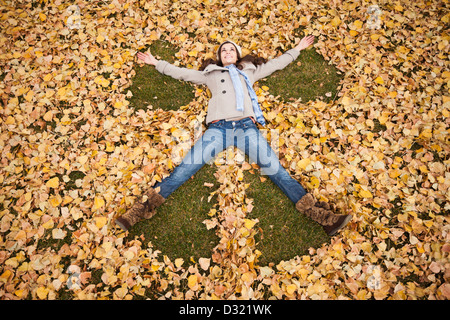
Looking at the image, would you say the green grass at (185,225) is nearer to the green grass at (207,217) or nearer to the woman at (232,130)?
the green grass at (207,217)

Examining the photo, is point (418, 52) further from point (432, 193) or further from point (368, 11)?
point (432, 193)

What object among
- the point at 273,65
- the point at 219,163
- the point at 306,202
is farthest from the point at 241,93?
the point at 306,202

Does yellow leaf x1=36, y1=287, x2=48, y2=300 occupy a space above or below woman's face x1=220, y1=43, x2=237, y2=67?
below

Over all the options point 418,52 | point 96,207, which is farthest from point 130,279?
point 418,52

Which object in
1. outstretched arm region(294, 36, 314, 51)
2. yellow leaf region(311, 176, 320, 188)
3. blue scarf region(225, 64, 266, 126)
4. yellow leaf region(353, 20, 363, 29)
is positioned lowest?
yellow leaf region(311, 176, 320, 188)

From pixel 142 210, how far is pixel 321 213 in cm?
245

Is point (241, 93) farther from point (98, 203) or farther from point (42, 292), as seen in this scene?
point (42, 292)

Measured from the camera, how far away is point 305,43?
441cm

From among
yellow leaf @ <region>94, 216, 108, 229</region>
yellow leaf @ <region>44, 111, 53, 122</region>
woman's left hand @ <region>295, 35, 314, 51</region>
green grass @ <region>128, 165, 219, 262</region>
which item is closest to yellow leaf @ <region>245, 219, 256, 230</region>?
green grass @ <region>128, 165, 219, 262</region>

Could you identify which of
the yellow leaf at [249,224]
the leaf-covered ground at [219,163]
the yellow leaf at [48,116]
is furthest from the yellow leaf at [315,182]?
the yellow leaf at [48,116]

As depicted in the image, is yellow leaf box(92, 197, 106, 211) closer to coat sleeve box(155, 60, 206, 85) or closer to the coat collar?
coat sleeve box(155, 60, 206, 85)

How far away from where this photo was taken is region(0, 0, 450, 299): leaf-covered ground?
3195 mm

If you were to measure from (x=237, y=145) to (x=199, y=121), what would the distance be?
767mm
